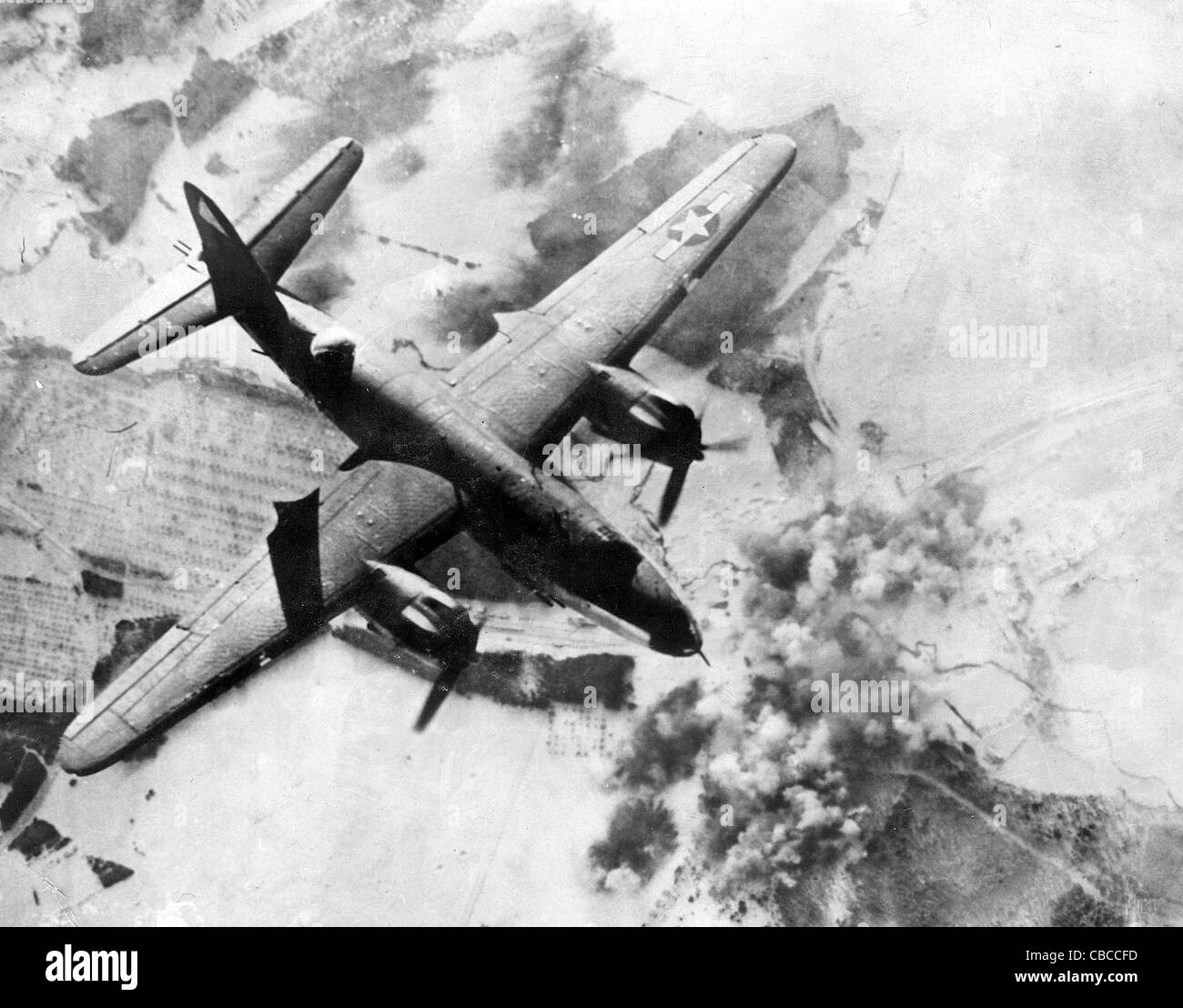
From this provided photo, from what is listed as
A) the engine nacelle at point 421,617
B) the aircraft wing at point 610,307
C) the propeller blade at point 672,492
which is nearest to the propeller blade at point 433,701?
the engine nacelle at point 421,617

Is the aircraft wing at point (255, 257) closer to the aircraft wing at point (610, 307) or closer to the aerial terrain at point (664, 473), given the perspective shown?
the aerial terrain at point (664, 473)

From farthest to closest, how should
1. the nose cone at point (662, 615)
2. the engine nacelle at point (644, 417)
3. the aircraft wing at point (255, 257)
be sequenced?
the aircraft wing at point (255, 257) → the engine nacelle at point (644, 417) → the nose cone at point (662, 615)

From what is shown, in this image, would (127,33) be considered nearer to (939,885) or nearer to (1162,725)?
(939,885)

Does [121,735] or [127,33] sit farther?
[127,33]

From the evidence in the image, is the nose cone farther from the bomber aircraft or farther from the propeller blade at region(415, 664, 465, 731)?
the propeller blade at region(415, 664, 465, 731)

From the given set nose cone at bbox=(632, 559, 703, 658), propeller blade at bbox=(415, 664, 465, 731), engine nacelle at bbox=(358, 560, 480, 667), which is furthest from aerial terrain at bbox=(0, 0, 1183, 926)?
engine nacelle at bbox=(358, 560, 480, 667)

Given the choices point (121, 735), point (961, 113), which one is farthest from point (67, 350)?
point (961, 113)

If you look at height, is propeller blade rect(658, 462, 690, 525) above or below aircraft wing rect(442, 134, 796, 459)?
below
